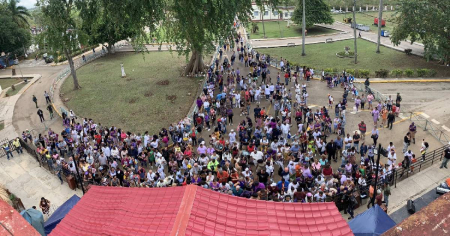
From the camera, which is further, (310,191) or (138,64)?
(138,64)

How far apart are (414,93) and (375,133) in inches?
436

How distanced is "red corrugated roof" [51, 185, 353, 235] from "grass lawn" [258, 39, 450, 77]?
25.8 meters

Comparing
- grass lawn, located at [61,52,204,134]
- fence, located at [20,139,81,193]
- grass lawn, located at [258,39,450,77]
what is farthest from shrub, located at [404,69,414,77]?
fence, located at [20,139,81,193]

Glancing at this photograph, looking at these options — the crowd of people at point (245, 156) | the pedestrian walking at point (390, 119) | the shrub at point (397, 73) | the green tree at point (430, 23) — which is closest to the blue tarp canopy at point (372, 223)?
the crowd of people at point (245, 156)

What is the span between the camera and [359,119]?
834 inches

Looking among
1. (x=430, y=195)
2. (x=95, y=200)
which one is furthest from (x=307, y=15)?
(x=95, y=200)

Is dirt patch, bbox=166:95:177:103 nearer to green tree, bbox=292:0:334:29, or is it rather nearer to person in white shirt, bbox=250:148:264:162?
person in white shirt, bbox=250:148:264:162

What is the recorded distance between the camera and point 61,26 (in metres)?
30.0

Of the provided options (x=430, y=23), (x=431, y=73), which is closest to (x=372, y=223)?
(x=431, y=73)

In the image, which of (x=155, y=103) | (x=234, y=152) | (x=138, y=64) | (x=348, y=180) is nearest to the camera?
(x=348, y=180)

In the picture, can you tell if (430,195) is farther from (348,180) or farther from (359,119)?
(359,119)

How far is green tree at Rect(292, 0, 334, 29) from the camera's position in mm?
50969

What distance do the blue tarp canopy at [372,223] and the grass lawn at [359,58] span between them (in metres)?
22.4

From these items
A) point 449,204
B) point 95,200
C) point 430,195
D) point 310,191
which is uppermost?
point 449,204
